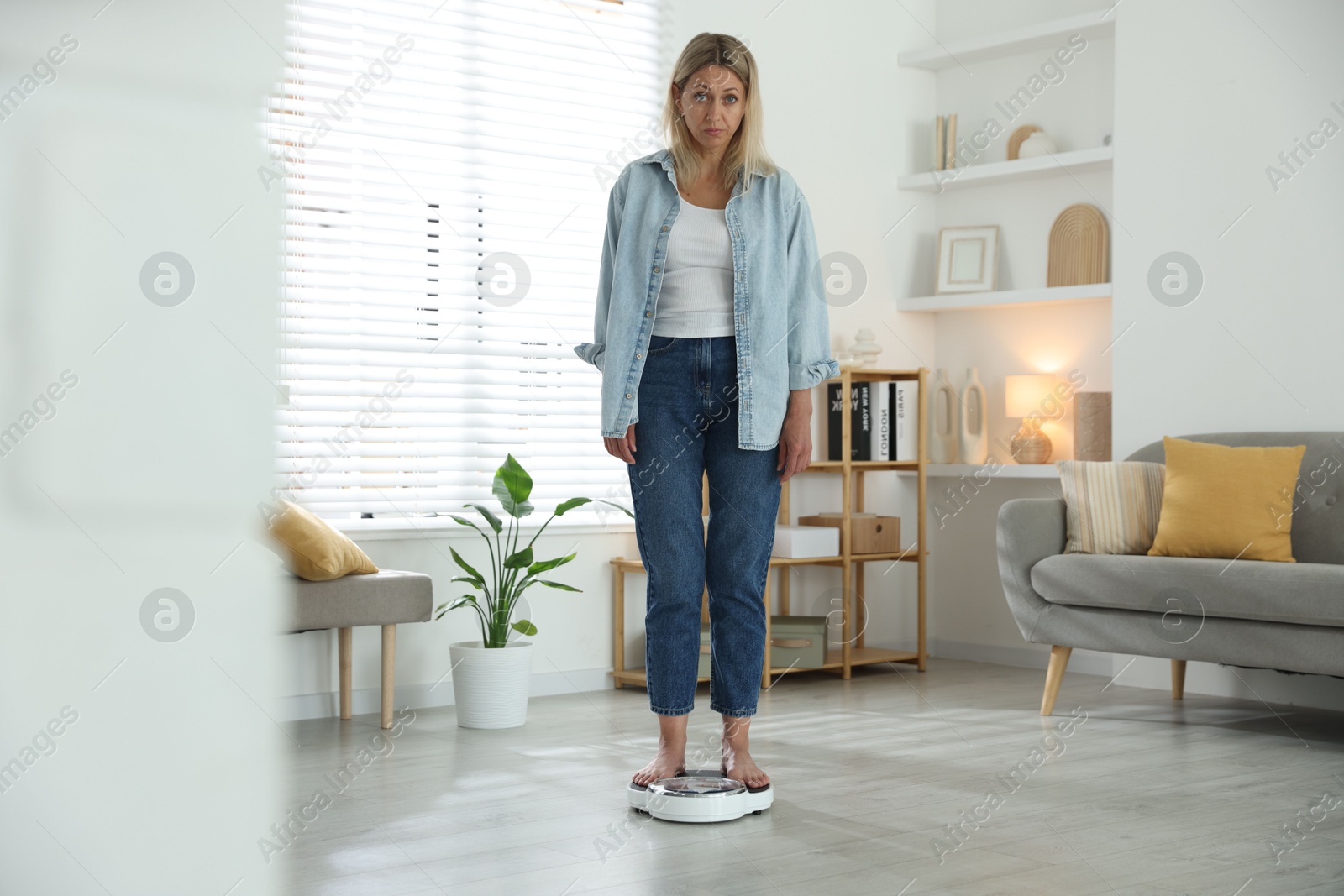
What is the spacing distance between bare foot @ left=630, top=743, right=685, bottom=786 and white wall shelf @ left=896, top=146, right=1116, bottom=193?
109 inches

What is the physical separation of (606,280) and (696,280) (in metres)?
0.21

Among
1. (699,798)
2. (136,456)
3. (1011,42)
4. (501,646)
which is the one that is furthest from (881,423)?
(136,456)

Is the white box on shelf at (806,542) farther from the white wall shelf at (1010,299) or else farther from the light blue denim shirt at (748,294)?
the light blue denim shirt at (748,294)

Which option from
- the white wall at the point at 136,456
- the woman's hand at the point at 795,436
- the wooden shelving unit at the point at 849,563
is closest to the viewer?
the white wall at the point at 136,456

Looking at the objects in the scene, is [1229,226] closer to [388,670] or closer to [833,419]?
[833,419]

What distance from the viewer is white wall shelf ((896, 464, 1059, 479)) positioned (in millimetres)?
4258

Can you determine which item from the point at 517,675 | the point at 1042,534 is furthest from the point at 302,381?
the point at 1042,534

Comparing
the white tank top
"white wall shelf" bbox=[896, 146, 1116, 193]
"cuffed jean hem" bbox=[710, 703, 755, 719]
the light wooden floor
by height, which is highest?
"white wall shelf" bbox=[896, 146, 1116, 193]

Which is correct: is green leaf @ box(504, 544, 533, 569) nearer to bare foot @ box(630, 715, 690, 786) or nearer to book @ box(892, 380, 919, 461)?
bare foot @ box(630, 715, 690, 786)

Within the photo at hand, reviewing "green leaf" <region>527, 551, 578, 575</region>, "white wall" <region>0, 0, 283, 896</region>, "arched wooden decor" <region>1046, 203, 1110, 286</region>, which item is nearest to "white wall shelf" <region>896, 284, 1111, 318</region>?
"arched wooden decor" <region>1046, 203, 1110, 286</region>

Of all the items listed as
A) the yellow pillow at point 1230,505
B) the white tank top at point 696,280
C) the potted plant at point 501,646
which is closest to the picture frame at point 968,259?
the yellow pillow at point 1230,505

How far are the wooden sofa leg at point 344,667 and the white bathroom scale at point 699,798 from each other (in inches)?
48.2

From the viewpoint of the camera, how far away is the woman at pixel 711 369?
216cm

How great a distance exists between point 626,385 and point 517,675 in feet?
4.37
